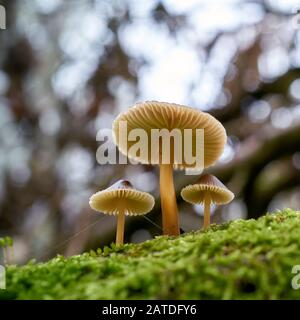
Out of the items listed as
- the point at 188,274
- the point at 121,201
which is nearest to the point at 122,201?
the point at 121,201

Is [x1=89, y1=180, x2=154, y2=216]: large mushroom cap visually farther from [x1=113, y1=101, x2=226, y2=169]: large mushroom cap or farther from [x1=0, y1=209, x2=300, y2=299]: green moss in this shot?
[x1=0, y1=209, x2=300, y2=299]: green moss

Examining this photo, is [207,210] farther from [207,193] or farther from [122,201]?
[122,201]

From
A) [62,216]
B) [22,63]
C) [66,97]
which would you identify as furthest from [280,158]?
[22,63]

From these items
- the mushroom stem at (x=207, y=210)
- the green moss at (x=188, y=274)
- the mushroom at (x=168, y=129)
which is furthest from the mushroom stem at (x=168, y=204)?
the green moss at (x=188, y=274)

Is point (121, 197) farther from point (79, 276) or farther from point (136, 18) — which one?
point (136, 18)

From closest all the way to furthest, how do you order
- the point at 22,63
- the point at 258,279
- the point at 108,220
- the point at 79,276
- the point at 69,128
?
the point at 258,279 → the point at 79,276 → the point at 108,220 → the point at 69,128 → the point at 22,63

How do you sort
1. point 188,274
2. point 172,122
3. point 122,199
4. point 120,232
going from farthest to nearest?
point 172,122 < point 122,199 < point 120,232 < point 188,274

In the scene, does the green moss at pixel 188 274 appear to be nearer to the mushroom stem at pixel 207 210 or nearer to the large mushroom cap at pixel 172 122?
the mushroom stem at pixel 207 210

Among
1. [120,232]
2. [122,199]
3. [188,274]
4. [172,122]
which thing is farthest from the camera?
[172,122]
